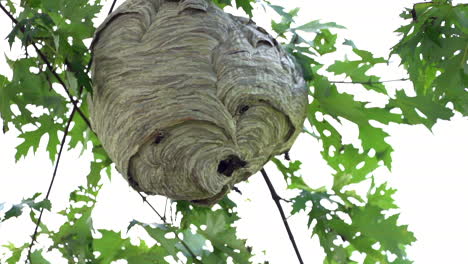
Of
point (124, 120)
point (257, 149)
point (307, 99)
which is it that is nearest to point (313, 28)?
point (307, 99)

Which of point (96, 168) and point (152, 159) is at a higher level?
point (96, 168)

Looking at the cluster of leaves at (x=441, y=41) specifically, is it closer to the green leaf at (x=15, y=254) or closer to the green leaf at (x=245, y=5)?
the green leaf at (x=245, y=5)

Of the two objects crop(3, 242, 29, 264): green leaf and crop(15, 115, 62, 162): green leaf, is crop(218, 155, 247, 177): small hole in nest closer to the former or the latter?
crop(15, 115, 62, 162): green leaf

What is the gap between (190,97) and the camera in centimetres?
203

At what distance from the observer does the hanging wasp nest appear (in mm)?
1999

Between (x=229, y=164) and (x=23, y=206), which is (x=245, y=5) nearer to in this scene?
(x=229, y=164)

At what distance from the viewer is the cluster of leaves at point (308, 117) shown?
199cm

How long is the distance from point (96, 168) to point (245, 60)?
0.73 m

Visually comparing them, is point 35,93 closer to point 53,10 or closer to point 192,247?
point 53,10

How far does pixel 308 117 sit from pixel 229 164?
45 centimetres

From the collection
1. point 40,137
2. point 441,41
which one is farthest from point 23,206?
point 441,41

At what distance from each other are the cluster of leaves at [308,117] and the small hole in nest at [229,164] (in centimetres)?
32

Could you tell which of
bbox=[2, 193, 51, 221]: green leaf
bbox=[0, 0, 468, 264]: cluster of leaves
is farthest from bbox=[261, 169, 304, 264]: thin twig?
bbox=[2, 193, 51, 221]: green leaf

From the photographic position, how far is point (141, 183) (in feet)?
6.83
